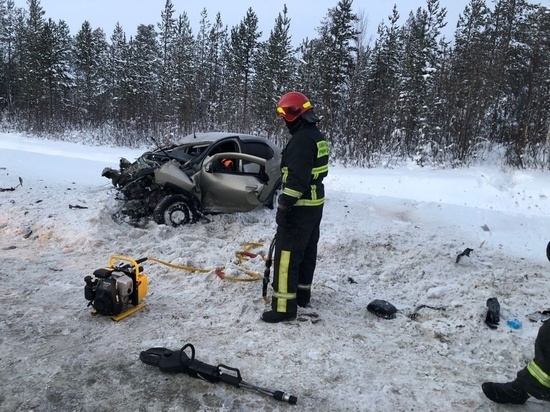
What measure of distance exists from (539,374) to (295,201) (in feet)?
7.21

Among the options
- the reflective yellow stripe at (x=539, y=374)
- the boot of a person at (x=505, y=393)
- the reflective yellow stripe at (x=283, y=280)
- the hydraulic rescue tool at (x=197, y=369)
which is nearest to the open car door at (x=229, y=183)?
the reflective yellow stripe at (x=283, y=280)

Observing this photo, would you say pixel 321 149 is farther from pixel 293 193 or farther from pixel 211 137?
pixel 211 137

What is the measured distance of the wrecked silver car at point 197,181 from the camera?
701cm

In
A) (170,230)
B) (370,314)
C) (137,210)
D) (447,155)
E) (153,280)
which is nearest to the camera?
(370,314)

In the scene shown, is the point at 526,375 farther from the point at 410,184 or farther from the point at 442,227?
the point at 410,184

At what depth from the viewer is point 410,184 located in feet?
32.8

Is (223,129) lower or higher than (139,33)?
lower

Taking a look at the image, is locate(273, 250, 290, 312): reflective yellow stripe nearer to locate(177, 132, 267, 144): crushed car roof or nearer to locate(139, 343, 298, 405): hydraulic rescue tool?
locate(139, 343, 298, 405): hydraulic rescue tool

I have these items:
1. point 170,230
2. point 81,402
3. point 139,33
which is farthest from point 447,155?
point 139,33

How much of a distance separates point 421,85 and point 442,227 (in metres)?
15.2

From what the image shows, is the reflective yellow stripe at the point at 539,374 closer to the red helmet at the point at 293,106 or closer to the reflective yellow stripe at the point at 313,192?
the reflective yellow stripe at the point at 313,192

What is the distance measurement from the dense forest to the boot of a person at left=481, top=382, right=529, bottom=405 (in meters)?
9.73

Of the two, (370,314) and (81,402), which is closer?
(81,402)

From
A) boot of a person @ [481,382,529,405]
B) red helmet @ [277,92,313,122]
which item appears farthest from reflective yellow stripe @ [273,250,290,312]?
boot of a person @ [481,382,529,405]
